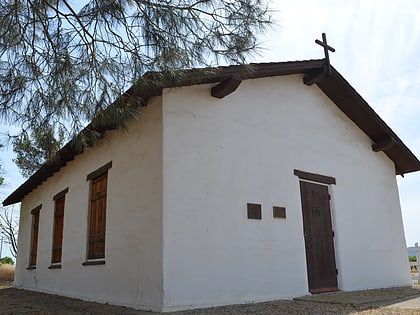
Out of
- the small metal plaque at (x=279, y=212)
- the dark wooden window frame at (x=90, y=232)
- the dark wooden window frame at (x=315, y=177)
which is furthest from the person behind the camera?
the dark wooden window frame at (x=315, y=177)

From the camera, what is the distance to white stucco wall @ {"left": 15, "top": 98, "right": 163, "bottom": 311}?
5973 millimetres

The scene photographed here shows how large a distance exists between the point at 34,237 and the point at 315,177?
28.8 ft

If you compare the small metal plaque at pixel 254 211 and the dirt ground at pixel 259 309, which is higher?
the small metal plaque at pixel 254 211

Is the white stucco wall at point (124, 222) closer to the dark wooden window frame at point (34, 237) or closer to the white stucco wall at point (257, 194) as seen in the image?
the white stucco wall at point (257, 194)

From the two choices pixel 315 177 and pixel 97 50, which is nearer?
pixel 97 50

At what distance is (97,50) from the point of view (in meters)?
4.69

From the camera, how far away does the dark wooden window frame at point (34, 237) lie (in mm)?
12109

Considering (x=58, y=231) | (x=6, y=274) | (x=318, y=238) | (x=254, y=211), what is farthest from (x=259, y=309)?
(x=6, y=274)

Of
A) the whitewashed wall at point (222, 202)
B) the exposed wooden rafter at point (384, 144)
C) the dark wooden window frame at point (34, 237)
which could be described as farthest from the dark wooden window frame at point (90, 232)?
the exposed wooden rafter at point (384, 144)

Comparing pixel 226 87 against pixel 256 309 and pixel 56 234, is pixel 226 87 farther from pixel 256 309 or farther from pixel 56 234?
pixel 56 234

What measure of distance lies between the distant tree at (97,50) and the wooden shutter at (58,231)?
558 centimetres

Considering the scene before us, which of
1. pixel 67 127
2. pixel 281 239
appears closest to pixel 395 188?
pixel 281 239

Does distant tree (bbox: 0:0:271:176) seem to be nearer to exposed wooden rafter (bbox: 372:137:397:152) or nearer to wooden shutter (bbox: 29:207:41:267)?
exposed wooden rafter (bbox: 372:137:397:152)

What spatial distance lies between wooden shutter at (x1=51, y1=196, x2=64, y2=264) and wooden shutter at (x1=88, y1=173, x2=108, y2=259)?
211 centimetres
